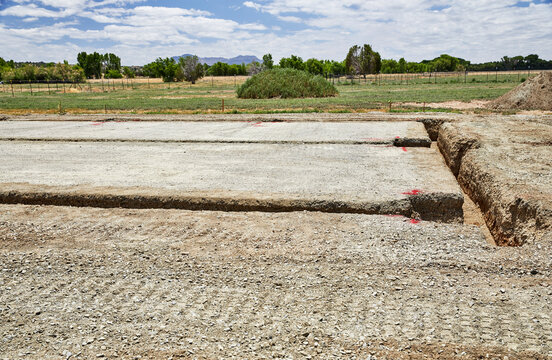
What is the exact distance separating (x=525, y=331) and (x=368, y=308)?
1332 mm

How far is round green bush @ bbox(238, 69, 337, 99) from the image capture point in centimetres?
3634

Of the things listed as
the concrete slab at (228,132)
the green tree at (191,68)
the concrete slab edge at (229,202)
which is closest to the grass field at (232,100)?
the concrete slab at (228,132)

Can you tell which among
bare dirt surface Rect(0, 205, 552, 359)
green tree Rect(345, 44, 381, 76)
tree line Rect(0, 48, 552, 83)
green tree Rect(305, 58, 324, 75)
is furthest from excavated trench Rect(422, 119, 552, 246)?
green tree Rect(305, 58, 324, 75)

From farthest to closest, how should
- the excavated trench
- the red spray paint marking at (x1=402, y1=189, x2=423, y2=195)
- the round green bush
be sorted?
the round green bush < the red spray paint marking at (x1=402, y1=189, x2=423, y2=195) < the excavated trench

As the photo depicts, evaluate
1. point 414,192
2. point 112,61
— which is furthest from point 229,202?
point 112,61

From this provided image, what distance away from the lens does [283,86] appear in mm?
36312

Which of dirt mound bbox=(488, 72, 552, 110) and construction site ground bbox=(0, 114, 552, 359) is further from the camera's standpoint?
dirt mound bbox=(488, 72, 552, 110)

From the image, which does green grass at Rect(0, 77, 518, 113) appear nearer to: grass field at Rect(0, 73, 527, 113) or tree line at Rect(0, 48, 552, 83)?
grass field at Rect(0, 73, 527, 113)

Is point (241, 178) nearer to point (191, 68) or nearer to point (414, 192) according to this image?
point (414, 192)

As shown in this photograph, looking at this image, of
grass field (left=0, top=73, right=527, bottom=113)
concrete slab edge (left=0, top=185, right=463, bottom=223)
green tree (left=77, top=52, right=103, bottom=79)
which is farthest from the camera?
green tree (left=77, top=52, right=103, bottom=79)

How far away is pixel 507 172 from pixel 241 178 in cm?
498

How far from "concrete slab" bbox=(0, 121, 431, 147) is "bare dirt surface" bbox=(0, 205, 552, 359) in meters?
6.80

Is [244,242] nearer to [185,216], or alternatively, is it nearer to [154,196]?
[185,216]

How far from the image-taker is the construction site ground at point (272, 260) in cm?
373
